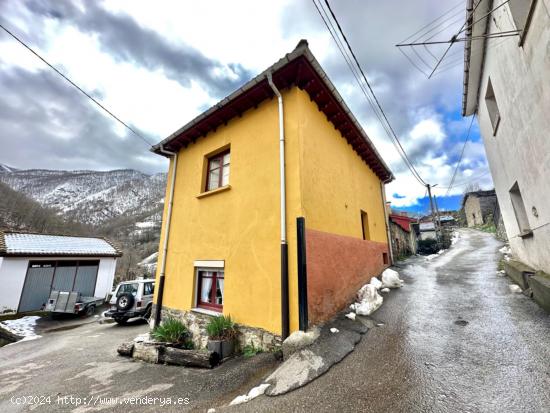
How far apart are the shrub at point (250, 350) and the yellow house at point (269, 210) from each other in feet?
1.14

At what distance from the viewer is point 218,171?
686 centimetres

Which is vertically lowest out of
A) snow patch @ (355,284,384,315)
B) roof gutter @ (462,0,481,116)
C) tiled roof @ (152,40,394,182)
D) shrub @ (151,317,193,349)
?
shrub @ (151,317,193,349)

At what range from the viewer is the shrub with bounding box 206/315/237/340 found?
4848 millimetres

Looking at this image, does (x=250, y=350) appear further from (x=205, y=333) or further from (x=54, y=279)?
(x=54, y=279)

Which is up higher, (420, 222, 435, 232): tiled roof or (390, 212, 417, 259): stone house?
(420, 222, 435, 232): tiled roof

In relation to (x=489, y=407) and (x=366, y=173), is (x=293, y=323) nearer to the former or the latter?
(x=489, y=407)

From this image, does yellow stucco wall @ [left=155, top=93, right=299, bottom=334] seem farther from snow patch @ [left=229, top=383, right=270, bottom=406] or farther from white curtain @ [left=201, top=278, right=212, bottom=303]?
snow patch @ [left=229, top=383, right=270, bottom=406]

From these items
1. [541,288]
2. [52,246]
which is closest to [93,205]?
[52,246]

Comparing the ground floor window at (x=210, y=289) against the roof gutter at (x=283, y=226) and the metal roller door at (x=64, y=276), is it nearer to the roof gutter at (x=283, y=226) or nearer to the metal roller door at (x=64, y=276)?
the roof gutter at (x=283, y=226)

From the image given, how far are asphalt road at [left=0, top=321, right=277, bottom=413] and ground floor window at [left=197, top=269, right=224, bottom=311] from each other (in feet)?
4.89

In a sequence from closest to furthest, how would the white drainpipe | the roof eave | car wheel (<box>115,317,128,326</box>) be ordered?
the white drainpipe → the roof eave → car wheel (<box>115,317,128,326</box>)

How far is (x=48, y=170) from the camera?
96.2 meters

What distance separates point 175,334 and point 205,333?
0.82 metres

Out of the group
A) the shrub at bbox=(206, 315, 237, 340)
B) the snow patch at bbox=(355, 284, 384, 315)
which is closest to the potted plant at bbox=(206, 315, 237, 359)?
the shrub at bbox=(206, 315, 237, 340)
